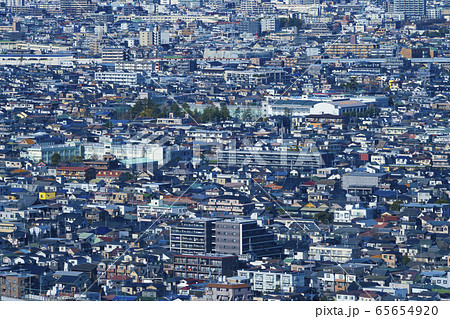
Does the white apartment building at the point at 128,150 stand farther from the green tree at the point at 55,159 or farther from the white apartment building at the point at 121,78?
the white apartment building at the point at 121,78

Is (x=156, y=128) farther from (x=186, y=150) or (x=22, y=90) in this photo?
(x=22, y=90)

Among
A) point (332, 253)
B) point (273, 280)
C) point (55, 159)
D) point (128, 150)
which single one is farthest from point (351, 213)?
point (55, 159)

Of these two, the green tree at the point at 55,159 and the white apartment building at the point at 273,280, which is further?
the green tree at the point at 55,159

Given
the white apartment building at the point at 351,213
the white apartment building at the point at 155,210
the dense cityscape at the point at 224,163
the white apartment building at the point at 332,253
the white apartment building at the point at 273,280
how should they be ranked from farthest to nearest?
the white apartment building at the point at 155,210
the white apartment building at the point at 351,213
the white apartment building at the point at 332,253
the dense cityscape at the point at 224,163
the white apartment building at the point at 273,280

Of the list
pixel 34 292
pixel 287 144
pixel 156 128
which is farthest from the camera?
pixel 156 128

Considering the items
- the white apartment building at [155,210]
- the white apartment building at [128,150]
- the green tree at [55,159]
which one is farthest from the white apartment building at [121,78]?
the white apartment building at [155,210]

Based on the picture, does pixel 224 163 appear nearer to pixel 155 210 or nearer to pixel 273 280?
pixel 155 210

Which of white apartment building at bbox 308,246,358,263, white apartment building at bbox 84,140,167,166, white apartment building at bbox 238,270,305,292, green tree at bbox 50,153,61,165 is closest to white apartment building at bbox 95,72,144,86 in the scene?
white apartment building at bbox 84,140,167,166

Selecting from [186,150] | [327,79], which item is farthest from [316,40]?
[186,150]

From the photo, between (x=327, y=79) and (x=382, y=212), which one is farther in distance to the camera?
(x=327, y=79)
